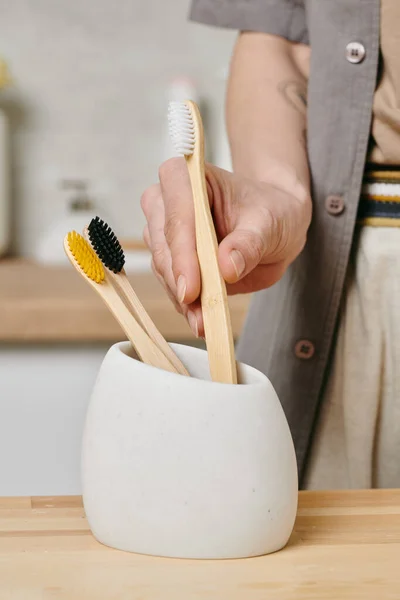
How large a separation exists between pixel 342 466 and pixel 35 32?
1.20 meters

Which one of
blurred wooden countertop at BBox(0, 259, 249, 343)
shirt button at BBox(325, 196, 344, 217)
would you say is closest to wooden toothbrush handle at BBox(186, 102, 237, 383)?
shirt button at BBox(325, 196, 344, 217)

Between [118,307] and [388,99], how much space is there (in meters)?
0.40

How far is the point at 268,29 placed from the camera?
79cm

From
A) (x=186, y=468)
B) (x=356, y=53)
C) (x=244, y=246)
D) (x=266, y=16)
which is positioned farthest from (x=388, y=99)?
(x=186, y=468)

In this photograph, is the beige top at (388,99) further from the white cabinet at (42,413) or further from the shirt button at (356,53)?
the white cabinet at (42,413)

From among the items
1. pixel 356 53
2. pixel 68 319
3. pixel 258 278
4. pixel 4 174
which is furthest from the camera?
pixel 4 174

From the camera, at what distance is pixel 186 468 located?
1.23ft

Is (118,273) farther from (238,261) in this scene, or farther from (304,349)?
(304,349)

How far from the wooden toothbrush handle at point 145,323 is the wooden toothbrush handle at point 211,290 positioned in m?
0.03

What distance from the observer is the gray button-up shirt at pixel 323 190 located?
0.72m

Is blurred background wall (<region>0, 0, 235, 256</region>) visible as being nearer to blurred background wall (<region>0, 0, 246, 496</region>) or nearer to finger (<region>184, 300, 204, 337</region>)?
blurred background wall (<region>0, 0, 246, 496</region>)

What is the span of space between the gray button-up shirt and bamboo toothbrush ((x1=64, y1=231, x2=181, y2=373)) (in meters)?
0.34

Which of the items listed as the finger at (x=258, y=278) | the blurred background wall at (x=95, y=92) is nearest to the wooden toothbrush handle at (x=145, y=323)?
the finger at (x=258, y=278)

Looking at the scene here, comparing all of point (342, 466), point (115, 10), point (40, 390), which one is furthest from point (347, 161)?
point (115, 10)
